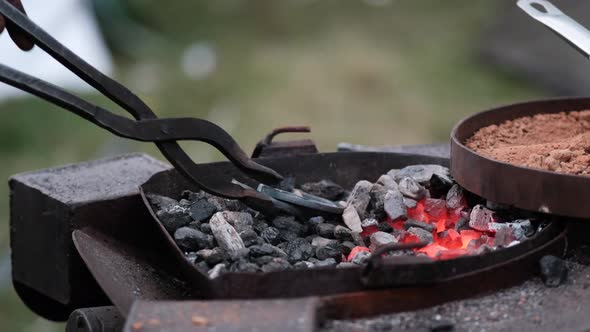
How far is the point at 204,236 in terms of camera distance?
1781 millimetres

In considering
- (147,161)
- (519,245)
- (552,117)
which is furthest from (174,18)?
(519,245)

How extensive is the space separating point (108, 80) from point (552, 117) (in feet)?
3.70

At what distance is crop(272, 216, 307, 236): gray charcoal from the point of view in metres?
1.90

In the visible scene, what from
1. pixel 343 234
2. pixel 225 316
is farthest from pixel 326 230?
pixel 225 316

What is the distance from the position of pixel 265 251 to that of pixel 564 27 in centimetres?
88

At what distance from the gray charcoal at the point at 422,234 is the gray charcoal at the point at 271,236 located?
0.29 m

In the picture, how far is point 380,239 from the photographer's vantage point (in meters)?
1.80

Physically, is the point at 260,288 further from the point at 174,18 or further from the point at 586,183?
the point at 174,18

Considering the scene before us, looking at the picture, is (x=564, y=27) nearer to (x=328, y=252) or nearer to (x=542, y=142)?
(x=542, y=142)

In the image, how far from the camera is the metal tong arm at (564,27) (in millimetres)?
1875

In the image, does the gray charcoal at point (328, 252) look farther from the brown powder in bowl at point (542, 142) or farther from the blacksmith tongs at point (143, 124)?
the brown powder in bowl at point (542, 142)

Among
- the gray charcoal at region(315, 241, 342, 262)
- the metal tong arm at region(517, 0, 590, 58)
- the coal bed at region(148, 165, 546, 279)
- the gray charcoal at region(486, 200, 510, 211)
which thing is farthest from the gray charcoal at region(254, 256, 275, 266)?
the metal tong arm at region(517, 0, 590, 58)

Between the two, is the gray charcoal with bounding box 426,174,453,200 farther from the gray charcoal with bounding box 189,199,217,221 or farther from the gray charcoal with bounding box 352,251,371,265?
the gray charcoal with bounding box 189,199,217,221

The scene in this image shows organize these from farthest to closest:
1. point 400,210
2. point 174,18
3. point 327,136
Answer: point 174,18, point 327,136, point 400,210
